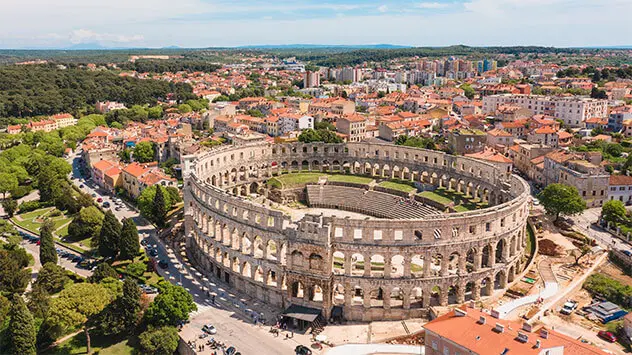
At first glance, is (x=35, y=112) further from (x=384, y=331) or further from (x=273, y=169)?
(x=384, y=331)

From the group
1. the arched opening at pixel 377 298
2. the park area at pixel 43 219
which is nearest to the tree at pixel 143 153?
the park area at pixel 43 219

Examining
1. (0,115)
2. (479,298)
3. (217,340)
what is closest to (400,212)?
(479,298)

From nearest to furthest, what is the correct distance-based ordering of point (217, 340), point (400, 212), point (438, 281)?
point (217, 340), point (438, 281), point (400, 212)

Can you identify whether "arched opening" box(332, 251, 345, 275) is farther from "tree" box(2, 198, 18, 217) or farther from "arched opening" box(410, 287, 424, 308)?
"tree" box(2, 198, 18, 217)

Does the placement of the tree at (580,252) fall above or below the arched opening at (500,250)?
below

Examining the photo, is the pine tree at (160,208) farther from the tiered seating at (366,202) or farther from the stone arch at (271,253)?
the tiered seating at (366,202)

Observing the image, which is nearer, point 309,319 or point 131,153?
point 309,319
